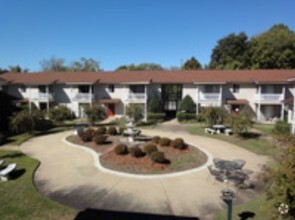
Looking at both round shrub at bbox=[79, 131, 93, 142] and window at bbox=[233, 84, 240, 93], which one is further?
window at bbox=[233, 84, 240, 93]

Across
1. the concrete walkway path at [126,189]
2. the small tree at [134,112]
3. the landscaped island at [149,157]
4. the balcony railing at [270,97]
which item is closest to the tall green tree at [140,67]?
the balcony railing at [270,97]

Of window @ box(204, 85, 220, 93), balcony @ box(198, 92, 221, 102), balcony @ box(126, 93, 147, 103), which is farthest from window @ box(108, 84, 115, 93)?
window @ box(204, 85, 220, 93)

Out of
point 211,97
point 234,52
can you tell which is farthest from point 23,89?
point 234,52

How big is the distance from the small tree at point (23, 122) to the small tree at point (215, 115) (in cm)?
1725

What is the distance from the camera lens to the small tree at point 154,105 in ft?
109

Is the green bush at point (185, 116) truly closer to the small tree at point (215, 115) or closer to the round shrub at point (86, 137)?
the small tree at point (215, 115)

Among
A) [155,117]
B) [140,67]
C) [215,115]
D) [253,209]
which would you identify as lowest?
[253,209]

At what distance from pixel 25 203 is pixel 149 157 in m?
7.47

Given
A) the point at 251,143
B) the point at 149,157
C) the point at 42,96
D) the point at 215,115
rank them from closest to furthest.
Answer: the point at 149,157, the point at 251,143, the point at 215,115, the point at 42,96

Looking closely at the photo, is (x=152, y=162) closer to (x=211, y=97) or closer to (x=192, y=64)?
(x=211, y=97)

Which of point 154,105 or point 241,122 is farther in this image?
point 154,105

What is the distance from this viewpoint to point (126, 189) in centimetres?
1072

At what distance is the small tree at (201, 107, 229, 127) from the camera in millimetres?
24031

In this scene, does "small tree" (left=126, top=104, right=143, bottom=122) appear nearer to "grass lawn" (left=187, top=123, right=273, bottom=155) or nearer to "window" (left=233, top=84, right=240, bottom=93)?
"grass lawn" (left=187, top=123, right=273, bottom=155)
